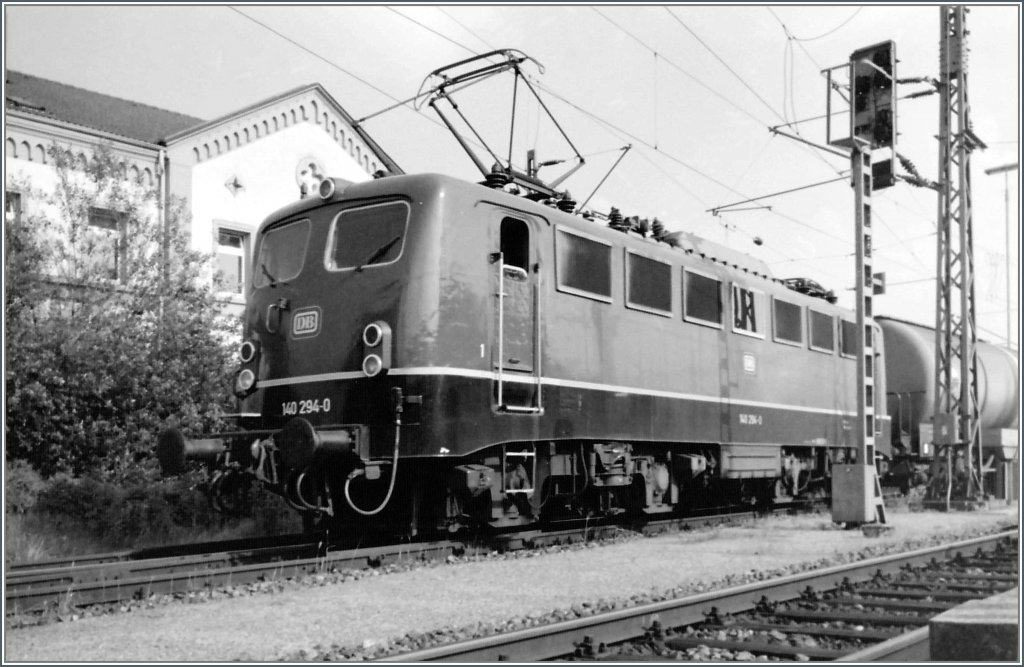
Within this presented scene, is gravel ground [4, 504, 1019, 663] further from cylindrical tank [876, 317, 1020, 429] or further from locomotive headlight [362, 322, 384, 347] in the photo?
cylindrical tank [876, 317, 1020, 429]

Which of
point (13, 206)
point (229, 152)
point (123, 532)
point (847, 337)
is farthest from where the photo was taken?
point (229, 152)

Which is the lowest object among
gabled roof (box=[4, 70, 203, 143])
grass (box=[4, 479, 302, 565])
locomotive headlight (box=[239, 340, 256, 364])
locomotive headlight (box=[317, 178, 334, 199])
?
grass (box=[4, 479, 302, 565])

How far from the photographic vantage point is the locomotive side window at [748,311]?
13852 mm

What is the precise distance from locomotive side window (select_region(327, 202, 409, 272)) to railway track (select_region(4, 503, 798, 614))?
106 inches

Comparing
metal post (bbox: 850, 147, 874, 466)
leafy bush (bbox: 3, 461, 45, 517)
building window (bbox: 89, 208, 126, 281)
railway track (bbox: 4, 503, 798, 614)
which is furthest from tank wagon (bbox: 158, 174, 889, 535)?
building window (bbox: 89, 208, 126, 281)

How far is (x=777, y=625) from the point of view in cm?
644

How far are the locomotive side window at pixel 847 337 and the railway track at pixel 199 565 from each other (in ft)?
25.6

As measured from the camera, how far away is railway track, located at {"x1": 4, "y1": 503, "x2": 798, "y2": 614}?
7.07 metres

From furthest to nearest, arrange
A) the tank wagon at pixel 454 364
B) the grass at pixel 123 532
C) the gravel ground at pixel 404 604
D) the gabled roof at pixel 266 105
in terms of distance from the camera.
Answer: the gabled roof at pixel 266 105 → the grass at pixel 123 532 → the tank wagon at pixel 454 364 → the gravel ground at pixel 404 604

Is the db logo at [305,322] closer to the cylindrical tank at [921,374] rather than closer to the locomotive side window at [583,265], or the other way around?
the locomotive side window at [583,265]

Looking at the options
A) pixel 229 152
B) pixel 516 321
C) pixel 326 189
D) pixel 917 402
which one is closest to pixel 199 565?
pixel 516 321

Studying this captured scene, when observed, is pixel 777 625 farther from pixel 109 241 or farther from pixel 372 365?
pixel 109 241

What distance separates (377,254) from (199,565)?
3200 millimetres

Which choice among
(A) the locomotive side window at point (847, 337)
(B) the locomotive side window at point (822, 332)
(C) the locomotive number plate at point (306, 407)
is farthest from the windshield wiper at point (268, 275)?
(A) the locomotive side window at point (847, 337)
